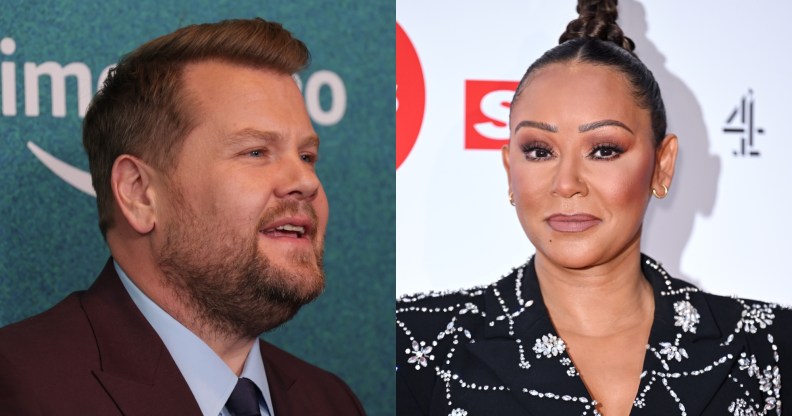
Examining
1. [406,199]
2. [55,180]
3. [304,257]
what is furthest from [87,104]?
[406,199]

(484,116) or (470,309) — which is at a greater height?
(484,116)

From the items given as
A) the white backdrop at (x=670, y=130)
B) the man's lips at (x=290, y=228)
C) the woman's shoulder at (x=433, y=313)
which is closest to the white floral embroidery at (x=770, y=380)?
the white backdrop at (x=670, y=130)

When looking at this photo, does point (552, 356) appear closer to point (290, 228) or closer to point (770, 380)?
point (770, 380)

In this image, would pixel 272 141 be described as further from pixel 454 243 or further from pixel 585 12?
pixel 585 12

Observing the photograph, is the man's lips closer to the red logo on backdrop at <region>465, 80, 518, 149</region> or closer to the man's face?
the man's face

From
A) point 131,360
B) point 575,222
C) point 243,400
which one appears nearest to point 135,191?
point 131,360

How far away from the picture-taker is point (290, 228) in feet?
6.98

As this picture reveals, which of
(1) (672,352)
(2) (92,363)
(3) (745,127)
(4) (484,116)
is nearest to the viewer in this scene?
(2) (92,363)

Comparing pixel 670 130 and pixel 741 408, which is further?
pixel 670 130

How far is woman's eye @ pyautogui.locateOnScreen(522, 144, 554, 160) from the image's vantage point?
2.35m

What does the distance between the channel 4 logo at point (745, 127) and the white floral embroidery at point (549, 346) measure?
791 millimetres

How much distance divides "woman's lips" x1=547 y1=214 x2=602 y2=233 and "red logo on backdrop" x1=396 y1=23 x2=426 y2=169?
44cm

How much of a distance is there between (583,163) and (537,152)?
116 mm

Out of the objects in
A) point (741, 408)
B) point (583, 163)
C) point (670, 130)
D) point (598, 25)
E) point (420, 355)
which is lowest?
point (741, 408)
